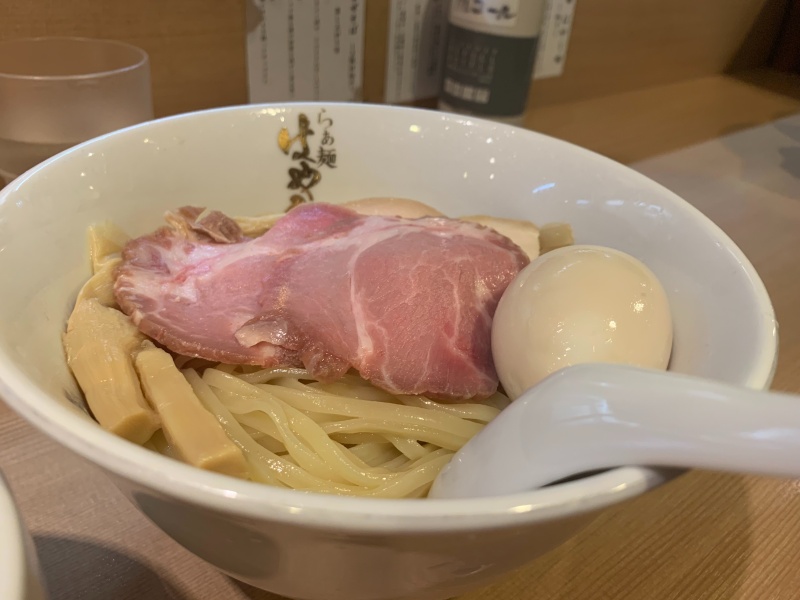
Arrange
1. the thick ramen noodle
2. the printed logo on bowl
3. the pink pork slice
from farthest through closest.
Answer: the printed logo on bowl < the pink pork slice < the thick ramen noodle

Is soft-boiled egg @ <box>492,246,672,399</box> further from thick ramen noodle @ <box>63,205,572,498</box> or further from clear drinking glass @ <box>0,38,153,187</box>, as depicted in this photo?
clear drinking glass @ <box>0,38,153,187</box>

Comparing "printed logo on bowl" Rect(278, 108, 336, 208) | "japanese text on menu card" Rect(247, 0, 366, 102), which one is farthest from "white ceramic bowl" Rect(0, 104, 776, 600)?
"japanese text on menu card" Rect(247, 0, 366, 102)

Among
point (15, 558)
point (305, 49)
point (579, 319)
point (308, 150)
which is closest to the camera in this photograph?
point (15, 558)

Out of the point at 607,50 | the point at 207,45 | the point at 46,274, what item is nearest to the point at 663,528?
the point at 46,274

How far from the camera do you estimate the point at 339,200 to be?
3.30ft

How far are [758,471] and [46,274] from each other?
2.18ft

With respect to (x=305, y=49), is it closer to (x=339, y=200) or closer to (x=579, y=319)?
(x=339, y=200)

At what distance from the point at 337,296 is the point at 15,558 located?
44cm

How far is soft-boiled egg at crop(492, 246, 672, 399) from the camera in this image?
64cm

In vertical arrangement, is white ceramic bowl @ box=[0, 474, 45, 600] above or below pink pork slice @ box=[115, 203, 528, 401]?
above

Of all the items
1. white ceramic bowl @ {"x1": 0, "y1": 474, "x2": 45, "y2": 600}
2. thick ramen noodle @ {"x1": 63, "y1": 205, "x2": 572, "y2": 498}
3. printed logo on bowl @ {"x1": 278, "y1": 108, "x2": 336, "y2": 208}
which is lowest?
thick ramen noodle @ {"x1": 63, "y1": 205, "x2": 572, "y2": 498}

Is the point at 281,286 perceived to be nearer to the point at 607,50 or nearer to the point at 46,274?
the point at 46,274

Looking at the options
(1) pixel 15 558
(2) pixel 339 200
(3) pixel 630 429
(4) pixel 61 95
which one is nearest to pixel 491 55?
(2) pixel 339 200

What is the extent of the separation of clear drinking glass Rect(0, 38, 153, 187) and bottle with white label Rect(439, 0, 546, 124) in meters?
0.72
